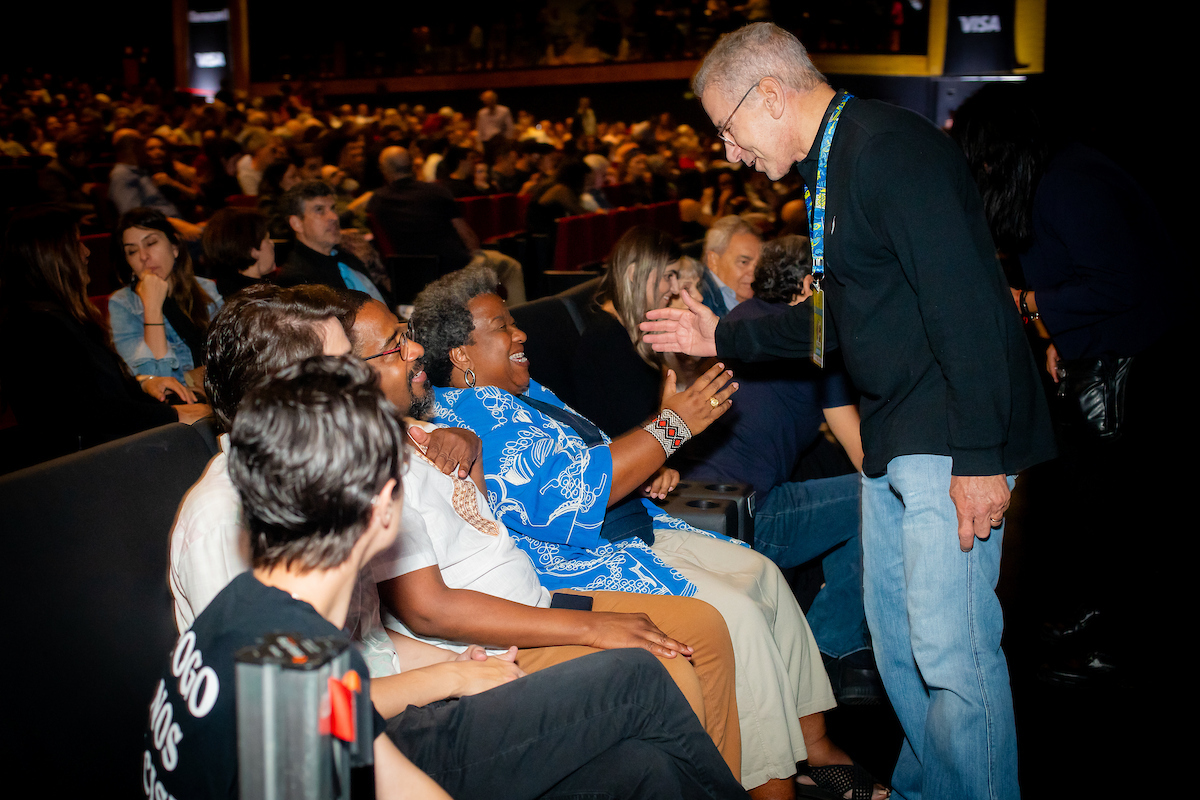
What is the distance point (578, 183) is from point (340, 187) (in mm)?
1845

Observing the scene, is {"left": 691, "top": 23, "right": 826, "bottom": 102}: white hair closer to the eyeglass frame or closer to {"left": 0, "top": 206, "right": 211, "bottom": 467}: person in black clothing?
the eyeglass frame

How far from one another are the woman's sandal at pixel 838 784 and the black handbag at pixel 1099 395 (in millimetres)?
1066

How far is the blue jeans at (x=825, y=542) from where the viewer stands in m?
2.46

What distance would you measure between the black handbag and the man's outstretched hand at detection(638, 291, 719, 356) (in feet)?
3.32

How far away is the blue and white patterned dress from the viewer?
1.99 m

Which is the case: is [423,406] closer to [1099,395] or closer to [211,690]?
[211,690]

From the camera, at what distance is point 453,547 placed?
1663 mm

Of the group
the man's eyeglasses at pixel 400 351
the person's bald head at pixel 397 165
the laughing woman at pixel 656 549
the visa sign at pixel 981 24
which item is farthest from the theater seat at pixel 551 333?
the visa sign at pixel 981 24

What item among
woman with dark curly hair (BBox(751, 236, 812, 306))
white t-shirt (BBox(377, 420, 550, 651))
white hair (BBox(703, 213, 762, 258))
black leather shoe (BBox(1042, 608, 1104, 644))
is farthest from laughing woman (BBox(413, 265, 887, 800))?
white hair (BBox(703, 213, 762, 258))

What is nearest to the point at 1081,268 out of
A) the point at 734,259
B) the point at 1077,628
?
the point at 1077,628

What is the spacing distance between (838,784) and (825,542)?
726 millimetres

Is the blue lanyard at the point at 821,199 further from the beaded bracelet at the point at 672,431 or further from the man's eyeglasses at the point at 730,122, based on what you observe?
the beaded bracelet at the point at 672,431

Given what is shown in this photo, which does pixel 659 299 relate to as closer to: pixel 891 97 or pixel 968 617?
pixel 968 617

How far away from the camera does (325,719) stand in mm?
664
